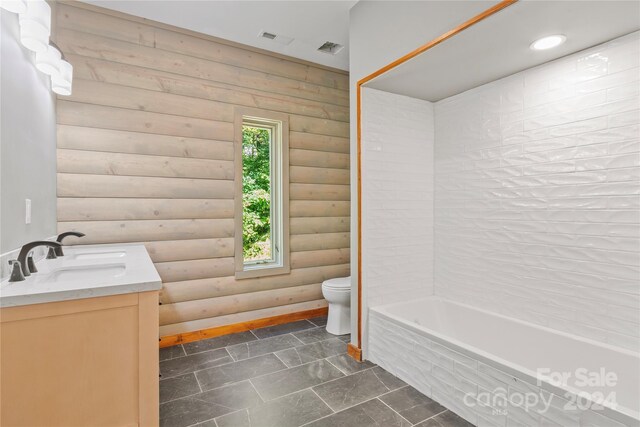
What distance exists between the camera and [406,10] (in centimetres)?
219

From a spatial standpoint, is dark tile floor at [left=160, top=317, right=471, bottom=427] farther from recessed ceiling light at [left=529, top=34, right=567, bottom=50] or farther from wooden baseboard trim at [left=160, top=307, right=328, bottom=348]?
recessed ceiling light at [left=529, top=34, right=567, bottom=50]

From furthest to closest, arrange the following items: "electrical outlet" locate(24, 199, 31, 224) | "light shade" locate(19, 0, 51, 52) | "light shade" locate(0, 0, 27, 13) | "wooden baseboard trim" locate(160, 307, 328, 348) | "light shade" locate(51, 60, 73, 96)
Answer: "wooden baseboard trim" locate(160, 307, 328, 348) → "light shade" locate(51, 60, 73, 96) → "electrical outlet" locate(24, 199, 31, 224) → "light shade" locate(19, 0, 51, 52) → "light shade" locate(0, 0, 27, 13)

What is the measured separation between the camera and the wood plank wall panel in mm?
2660

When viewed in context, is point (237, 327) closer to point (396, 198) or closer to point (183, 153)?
point (183, 153)

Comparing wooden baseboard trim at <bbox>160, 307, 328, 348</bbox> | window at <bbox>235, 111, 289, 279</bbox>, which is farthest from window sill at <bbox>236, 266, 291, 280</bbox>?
wooden baseboard trim at <bbox>160, 307, 328, 348</bbox>

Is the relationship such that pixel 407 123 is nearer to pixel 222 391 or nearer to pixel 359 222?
pixel 359 222

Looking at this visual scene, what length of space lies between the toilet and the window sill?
21.2 inches

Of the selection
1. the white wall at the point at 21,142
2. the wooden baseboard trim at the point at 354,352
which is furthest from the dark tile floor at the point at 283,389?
the white wall at the point at 21,142

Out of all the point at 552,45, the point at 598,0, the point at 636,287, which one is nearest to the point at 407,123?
the point at 552,45

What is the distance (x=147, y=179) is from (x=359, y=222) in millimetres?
1866

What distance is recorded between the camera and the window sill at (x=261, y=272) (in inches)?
130

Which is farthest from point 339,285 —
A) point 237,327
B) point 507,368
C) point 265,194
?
point 507,368

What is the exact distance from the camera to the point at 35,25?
63.5 inches

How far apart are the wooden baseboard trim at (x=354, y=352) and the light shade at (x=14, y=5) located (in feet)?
9.33
